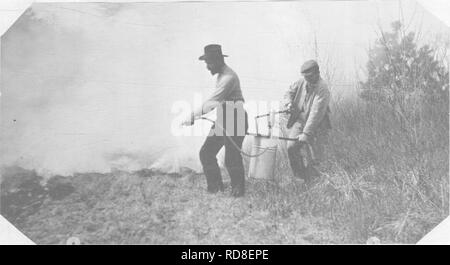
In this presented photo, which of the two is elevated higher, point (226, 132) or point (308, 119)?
point (308, 119)

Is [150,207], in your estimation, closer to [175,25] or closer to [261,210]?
[261,210]

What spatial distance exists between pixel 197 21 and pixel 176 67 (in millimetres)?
581

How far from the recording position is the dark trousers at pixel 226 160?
435 cm

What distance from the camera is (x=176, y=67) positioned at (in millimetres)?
4504

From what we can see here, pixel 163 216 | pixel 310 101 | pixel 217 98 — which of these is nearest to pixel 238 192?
pixel 163 216

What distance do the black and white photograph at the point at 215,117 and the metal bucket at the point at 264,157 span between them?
0.02 metres

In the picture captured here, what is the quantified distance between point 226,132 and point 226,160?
0.31m

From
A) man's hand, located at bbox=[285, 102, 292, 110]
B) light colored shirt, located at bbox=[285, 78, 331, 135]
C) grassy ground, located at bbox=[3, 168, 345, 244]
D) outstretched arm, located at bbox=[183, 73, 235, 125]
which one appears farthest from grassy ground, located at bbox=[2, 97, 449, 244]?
outstretched arm, located at bbox=[183, 73, 235, 125]

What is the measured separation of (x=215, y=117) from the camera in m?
4.38

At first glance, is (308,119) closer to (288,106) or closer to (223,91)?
(288,106)

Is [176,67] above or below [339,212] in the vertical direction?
above

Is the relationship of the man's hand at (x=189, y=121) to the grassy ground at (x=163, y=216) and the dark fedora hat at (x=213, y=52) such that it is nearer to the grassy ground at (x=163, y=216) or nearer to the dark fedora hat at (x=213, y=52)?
the grassy ground at (x=163, y=216)
